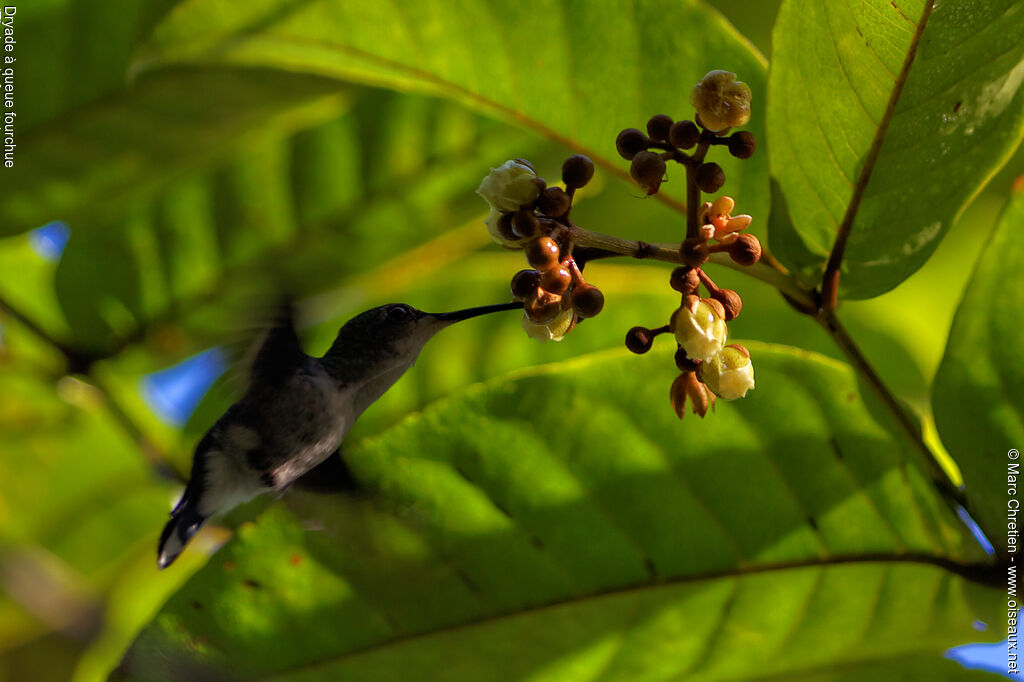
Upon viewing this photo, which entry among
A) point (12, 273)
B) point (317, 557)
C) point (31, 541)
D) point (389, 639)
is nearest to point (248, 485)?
point (317, 557)

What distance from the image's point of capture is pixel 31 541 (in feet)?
12.1

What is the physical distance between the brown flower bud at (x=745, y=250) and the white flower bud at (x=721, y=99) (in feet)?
0.53

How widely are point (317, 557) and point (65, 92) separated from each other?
5.21 ft

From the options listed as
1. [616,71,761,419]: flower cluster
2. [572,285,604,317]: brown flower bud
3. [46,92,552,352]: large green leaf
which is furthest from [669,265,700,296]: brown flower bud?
[46,92,552,352]: large green leaf

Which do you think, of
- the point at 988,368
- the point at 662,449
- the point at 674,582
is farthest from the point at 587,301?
the point at 988,368

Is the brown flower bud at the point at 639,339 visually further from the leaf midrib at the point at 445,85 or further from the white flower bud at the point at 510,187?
the leaf midrib at the point at 445,85

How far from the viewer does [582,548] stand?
1841 millimetres

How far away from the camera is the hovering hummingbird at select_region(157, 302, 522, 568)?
66.0 inches

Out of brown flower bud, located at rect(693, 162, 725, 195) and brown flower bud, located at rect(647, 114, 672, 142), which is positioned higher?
brown flower bud, located at rect(647, 114, 672, 142)

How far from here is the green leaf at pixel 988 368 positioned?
1752mm

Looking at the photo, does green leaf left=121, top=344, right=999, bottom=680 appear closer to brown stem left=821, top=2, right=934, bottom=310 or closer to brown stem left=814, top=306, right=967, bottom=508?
brown stem left=814, top=306, right=967, bottom=508

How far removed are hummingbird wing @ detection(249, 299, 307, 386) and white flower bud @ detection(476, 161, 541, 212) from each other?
A: 1.54 ft

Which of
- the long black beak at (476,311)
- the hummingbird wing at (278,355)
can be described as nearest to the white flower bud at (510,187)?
the long black beak at (476,311)

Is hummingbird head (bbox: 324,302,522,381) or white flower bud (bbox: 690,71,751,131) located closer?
white flower bud (bbox: 690,71,751,131)
